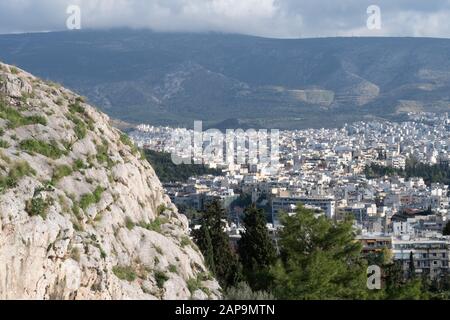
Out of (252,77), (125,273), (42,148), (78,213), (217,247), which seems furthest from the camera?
(252,77)

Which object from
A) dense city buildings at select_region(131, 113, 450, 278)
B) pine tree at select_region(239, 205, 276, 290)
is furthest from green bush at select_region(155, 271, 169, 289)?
dense city buildings at select_region(131, 113, 450, 278)

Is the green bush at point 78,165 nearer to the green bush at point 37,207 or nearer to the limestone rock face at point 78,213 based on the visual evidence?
the limestone rock face at point 78,213

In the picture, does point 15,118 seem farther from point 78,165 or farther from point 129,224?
point 129,224

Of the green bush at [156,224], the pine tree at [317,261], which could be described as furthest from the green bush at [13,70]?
the pine tree at [317,261]

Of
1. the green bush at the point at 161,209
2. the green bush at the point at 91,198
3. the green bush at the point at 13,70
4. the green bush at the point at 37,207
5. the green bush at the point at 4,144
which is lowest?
the green bush at the point at 161,209

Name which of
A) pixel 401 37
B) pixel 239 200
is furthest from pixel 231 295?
pixel 401 37

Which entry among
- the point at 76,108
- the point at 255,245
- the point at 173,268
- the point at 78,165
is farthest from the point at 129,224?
the point at 255,245
